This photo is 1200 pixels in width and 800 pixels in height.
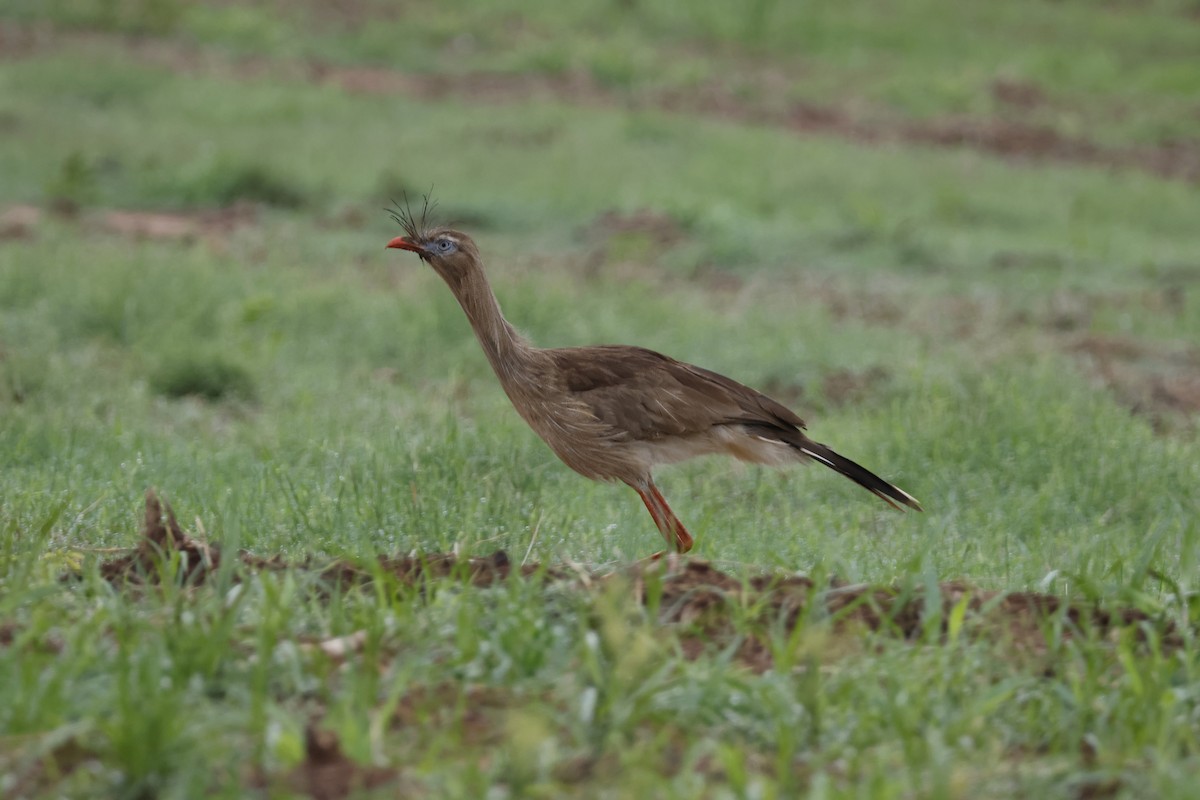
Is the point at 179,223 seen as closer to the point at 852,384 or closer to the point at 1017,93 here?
the point at 852,384

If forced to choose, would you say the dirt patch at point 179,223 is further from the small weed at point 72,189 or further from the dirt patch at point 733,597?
the dirt patch at point 733,597

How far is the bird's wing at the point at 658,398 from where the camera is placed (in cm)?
463

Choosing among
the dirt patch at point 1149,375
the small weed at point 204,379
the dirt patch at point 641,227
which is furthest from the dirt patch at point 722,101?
the small weed at point 204,379

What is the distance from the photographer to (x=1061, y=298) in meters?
10.1

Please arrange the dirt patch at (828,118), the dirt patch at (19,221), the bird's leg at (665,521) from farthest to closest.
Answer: the dirt patch at (828,118) → the dirt patch at (19,221) → the bird's leg at (665,521)

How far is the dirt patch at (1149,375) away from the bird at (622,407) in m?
2.98

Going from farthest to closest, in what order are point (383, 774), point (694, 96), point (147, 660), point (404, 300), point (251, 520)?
1. point (694, 96)
2. point (404, 300)
3. point (251, 520)
4. point (147, 660)
5. point (383, 774)

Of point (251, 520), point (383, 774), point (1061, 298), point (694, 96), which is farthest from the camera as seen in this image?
point (694, 96)

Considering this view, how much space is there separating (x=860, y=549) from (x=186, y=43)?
16.5 metres

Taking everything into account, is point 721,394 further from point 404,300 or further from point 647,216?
point 647,216

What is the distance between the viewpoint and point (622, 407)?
4.64 metres

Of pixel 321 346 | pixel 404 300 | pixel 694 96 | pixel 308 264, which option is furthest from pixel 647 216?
pixel 694 96

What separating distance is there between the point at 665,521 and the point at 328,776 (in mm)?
2009

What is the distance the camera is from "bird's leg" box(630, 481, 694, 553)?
453 cm
